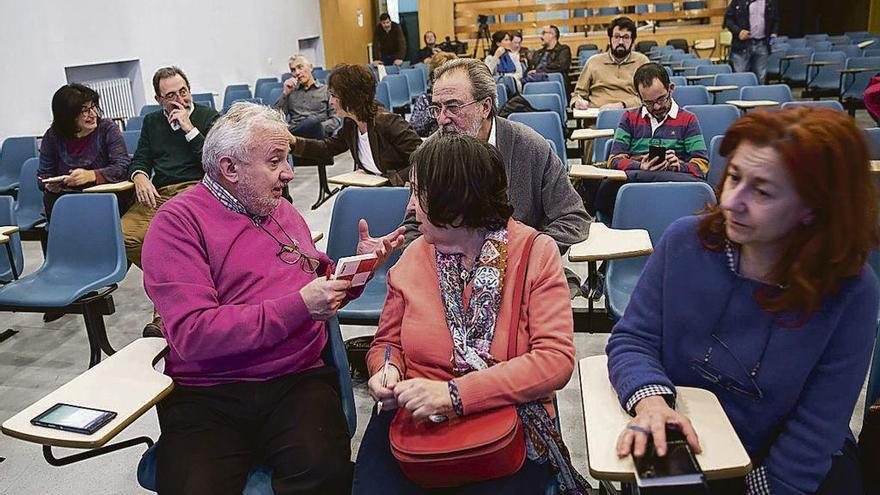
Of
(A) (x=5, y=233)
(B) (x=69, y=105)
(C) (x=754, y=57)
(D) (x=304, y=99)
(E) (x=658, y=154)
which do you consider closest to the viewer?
(A) (x=5, y=233)

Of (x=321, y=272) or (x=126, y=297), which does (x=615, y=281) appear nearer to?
(x=321, y=272)

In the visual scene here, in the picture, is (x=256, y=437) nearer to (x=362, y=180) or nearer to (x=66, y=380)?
(x=66, y=380)

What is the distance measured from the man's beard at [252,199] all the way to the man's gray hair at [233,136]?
2.6 inches

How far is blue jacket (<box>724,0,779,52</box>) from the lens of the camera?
7582 mm

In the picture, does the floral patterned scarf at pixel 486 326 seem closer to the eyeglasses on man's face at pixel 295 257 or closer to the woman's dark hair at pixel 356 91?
the eyeglasses on man's face at pixel 295 257

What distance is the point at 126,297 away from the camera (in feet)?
13.0

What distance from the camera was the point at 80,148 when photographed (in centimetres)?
386

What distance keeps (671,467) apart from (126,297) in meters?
3.58

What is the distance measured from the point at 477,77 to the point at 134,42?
6.36m

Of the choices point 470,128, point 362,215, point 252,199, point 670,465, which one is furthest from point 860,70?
point 670,465

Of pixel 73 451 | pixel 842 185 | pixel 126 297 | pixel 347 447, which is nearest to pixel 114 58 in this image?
pixel 126 297

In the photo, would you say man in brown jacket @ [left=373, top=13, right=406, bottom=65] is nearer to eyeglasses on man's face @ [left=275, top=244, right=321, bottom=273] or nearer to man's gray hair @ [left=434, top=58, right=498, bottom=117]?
man's gray hair @ [left=434, top=58, right=498, bottom=117]

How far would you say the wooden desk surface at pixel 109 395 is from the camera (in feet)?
4.69

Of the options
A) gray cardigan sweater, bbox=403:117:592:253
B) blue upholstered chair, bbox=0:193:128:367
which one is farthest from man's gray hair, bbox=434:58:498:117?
blue upholstered chair, bbox=0:193:128:367
